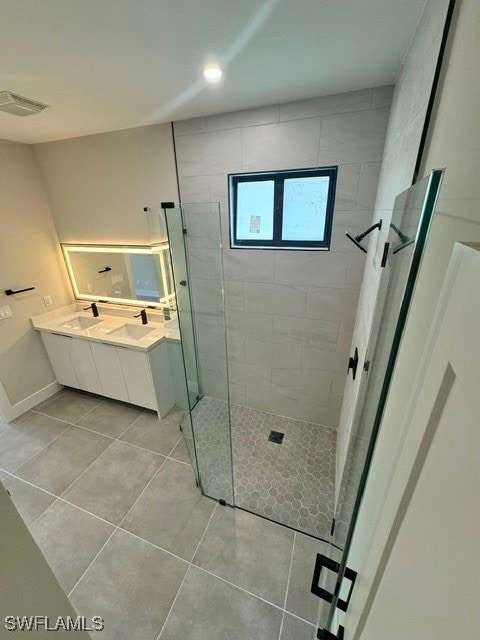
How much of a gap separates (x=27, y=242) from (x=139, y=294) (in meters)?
1.22

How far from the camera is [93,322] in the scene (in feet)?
9.92

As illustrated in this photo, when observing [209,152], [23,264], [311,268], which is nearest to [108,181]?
[209,152]

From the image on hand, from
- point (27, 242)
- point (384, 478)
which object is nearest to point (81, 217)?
point (27, 242)

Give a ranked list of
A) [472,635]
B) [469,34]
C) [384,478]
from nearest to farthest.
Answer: [472,635] < [469,34] < [384,478]

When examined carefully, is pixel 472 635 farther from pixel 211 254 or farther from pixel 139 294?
pixel 139 294

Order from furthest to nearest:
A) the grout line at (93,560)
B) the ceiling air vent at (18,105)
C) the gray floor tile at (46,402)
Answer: the gray floor tile at (46,402) → the ceiling air vent at (18,105) → the grout line at (93,560)

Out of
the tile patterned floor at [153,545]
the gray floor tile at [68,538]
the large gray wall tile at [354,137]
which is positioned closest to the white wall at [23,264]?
the tile patterned floor at [153,545]

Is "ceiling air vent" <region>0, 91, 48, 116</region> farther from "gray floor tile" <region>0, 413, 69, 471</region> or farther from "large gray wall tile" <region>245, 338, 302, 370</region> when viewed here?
"gray floor tile" <region>0, 413, 69, 471</region>

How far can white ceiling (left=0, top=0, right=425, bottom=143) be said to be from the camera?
0.96 m

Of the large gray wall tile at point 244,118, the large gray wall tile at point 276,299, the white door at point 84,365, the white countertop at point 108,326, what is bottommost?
the white door at point 84,365

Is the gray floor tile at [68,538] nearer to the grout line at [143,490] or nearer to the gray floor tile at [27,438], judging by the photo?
the grout line at [143,490]

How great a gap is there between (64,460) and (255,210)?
2749 mm

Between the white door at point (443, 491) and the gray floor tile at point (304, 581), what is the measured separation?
1183mm

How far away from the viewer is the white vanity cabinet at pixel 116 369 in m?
2.44
